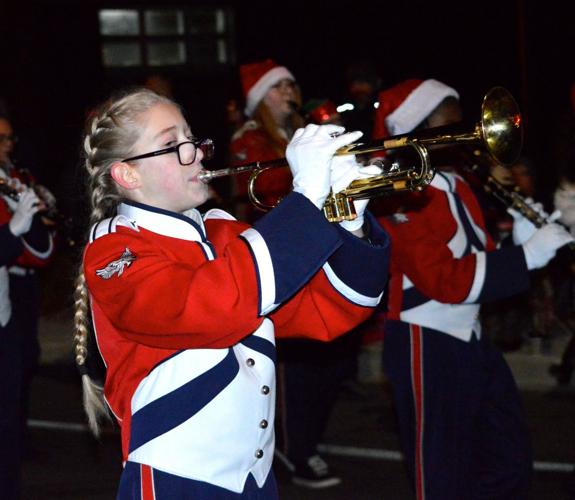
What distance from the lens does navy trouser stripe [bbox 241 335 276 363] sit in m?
2.89

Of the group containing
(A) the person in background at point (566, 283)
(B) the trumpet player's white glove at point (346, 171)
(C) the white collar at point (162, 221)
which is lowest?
(A) the person in background at point (566, 283)

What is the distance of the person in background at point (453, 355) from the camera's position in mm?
4172

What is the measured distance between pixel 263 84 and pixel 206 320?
3.98 meters

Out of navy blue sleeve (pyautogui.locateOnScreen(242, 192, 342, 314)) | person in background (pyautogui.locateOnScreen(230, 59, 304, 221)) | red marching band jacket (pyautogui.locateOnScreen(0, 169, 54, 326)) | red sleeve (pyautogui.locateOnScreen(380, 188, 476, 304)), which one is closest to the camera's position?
navy blue sleeve (pyautogui.locateOnScreen(242, 192, 342, 314))

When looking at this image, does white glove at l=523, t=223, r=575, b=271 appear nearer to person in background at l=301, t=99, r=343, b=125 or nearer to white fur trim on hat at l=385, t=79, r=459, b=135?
white fur trim on hat at l=385, t=79, r=459, b=135

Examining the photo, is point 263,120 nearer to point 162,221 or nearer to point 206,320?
A: point 162,221

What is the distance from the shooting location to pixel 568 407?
699cm

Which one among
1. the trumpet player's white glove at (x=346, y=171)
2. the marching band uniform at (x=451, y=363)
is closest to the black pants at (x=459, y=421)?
the marching band uniform at (x=451, y=363)

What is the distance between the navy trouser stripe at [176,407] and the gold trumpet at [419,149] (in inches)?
18.5

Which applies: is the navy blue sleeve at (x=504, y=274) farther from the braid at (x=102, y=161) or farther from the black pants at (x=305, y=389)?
the black pants at (x=305, y=389)

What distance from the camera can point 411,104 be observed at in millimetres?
4480

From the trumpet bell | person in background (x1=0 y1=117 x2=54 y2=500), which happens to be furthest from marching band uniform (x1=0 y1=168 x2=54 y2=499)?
the trumpet bell

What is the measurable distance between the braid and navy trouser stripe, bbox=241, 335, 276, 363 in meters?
0.44

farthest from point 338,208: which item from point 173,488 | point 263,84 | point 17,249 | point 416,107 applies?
point 263,84
